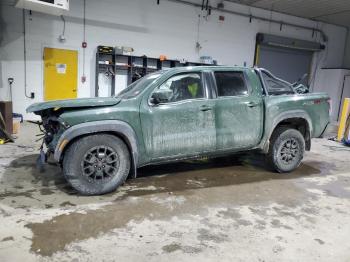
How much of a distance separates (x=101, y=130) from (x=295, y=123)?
123 inches

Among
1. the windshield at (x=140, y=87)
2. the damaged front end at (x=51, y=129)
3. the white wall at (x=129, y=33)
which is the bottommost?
the damaged front end at (x=51, y=129)

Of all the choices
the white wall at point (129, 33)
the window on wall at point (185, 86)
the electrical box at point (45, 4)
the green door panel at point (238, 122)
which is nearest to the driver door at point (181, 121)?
the window on wall at point (185, 86)

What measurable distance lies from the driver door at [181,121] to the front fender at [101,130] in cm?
18

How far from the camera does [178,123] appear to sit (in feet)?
12.8

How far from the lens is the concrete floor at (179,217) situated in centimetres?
254

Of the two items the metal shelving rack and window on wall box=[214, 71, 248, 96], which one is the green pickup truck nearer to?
window on wall box=[214, 71, 248, 96]

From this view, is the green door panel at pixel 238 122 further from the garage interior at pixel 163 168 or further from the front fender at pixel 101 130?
the front fender at pixel 101 130

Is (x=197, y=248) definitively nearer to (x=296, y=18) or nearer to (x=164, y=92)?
(x=164, y=92)

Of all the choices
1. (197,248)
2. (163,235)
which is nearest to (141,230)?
(163,235)

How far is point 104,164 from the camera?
3611mm

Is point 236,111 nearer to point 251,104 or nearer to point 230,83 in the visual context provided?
point 251,104

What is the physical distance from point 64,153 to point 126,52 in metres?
6.04

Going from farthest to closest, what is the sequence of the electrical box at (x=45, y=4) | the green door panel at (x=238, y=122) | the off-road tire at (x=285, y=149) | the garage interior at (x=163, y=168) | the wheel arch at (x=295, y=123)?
the electrical box at (x=45, y=4), the off-road tire at (x=285, y=149), the wheel arch at (x=295, y=123), the green door panel at (x=238, y=122), the garage interior at (x=163, y=168)

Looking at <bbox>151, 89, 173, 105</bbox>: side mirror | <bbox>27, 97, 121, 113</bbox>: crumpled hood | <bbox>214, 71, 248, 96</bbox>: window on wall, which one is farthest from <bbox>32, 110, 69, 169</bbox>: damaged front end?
<bbox>214, 71, 248, 96</bbox>: window on wall
